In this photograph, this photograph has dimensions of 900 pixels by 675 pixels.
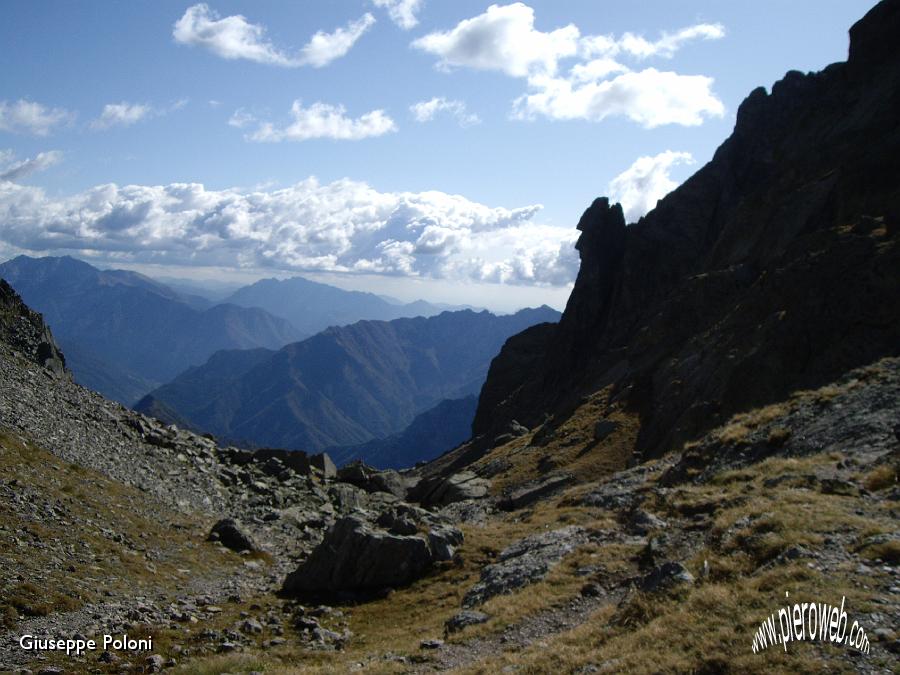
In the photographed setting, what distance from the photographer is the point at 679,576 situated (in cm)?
1794

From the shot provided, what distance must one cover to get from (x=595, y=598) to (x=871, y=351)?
2910 centimetres

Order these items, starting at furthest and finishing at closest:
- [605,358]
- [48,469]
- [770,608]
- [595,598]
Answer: [605,358] < [48,469] < [595,598] < [770,608]

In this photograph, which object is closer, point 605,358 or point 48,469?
point 48,469

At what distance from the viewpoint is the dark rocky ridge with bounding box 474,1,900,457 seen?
4406 centimetres

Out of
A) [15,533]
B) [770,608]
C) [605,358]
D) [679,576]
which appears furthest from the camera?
[605,358]

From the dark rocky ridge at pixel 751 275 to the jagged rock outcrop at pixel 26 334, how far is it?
54202mm

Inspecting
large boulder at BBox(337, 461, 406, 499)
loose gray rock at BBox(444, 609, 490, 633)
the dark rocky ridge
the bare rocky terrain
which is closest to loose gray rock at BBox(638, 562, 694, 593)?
the bare rocky terrain

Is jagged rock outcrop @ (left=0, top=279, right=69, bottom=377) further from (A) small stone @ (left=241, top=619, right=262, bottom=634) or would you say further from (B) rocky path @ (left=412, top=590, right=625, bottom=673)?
(B) rocky path @ (left=412, top=590, right=625, bottom=673)

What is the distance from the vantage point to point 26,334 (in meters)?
56.4

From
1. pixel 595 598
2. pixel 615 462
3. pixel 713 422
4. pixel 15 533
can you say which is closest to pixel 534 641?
pixel 595 598

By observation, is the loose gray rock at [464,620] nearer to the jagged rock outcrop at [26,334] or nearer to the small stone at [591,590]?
the small stone at [591,590]

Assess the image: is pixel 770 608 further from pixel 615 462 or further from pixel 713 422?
pixel 615 462

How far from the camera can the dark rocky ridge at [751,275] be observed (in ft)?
145

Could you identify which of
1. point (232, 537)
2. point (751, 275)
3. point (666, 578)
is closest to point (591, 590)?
point (666, 578)
